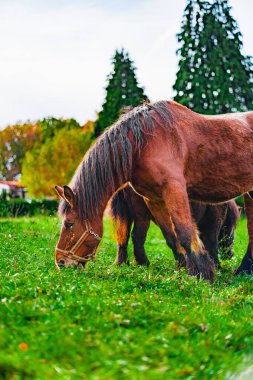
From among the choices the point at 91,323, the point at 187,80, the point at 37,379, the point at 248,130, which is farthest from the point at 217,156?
the point at 187,80

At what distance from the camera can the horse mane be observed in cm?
795

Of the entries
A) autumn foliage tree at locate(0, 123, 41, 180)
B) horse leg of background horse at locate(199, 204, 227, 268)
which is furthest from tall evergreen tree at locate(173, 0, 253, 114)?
autumn foliage tree at locate(0, 123, 41, 180)

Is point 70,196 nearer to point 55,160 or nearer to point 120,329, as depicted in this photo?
point 120,329

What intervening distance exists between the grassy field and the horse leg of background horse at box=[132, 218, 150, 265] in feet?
10.3

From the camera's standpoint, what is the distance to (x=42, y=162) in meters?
46.5

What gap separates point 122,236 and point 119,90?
106 ft

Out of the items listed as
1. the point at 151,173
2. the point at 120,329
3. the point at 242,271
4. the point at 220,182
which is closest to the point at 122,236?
the point at 242,271

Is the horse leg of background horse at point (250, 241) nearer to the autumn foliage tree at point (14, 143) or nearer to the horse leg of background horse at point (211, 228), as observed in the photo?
the horse leg of background horse at point (211, 228)

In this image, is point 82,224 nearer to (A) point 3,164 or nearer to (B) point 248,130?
(B) point 248,130

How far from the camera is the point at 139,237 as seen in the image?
1032cm

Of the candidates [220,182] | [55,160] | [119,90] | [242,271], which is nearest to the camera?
[220,182]

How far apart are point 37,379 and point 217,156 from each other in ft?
18.2

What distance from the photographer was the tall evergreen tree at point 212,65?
35.0 m

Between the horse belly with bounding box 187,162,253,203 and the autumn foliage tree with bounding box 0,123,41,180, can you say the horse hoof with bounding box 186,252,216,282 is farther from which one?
the autumn foliage tree with bounding box 0,123,41,180
